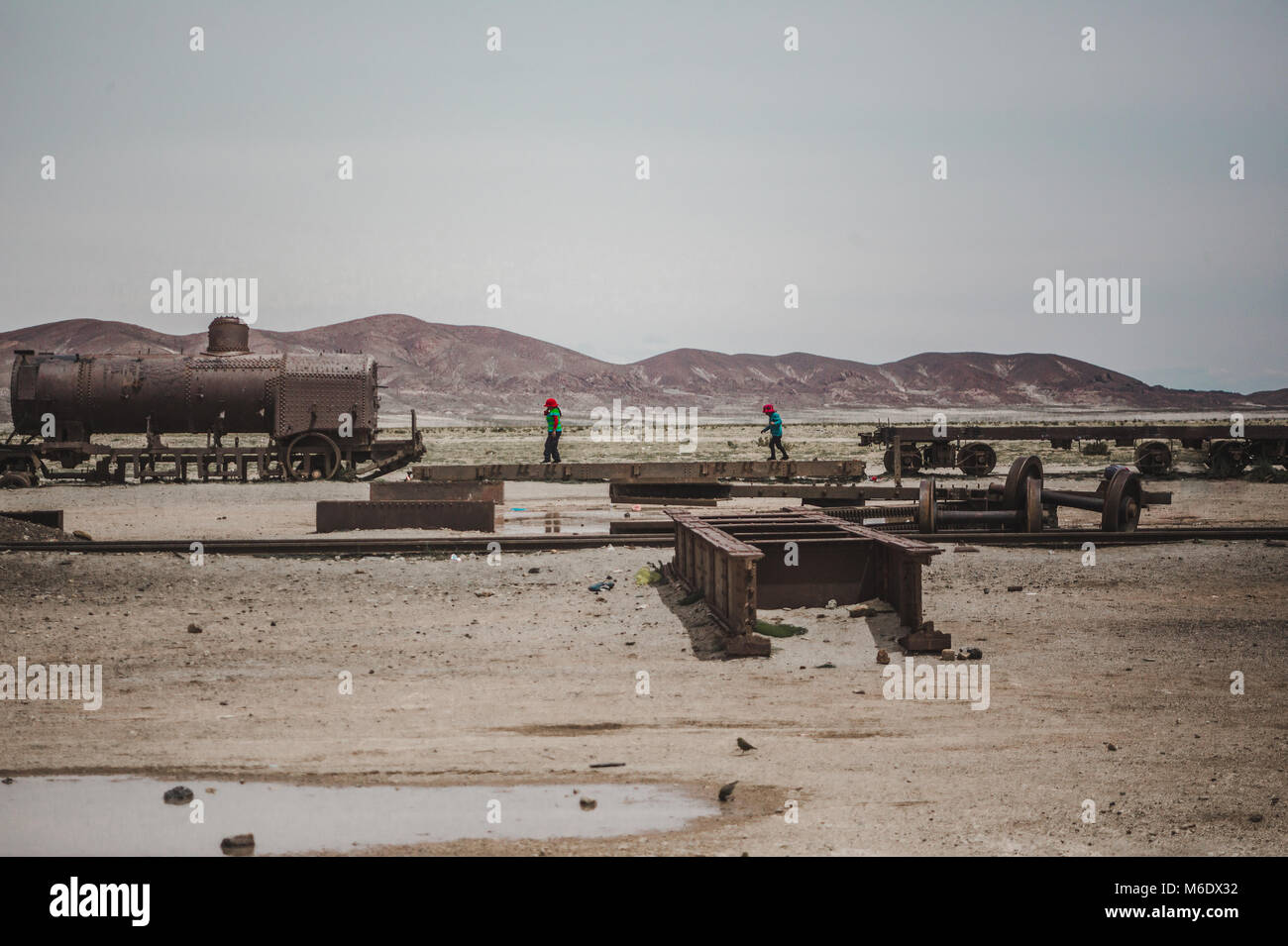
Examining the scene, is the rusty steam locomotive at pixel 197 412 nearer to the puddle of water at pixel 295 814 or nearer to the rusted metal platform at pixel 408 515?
the rusted metal platform at pixel 408 515

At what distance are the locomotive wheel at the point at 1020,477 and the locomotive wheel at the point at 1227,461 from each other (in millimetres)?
15063

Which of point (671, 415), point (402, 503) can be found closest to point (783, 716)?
point (402, 503)

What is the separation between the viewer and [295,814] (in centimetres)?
519

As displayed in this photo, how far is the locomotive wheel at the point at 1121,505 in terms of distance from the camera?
47.4 feet

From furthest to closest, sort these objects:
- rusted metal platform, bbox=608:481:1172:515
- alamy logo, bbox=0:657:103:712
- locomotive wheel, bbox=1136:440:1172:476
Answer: locomotive wheel, bbox=1136:440:1172:476 < rusted metal platform, bbox=608:481:1172:515 < alamy logo, bbox=0:657:103:712

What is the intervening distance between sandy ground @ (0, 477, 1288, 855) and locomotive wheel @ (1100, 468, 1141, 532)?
188cm

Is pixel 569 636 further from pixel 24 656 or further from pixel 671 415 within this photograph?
pixel 671 415

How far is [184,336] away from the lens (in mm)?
191500

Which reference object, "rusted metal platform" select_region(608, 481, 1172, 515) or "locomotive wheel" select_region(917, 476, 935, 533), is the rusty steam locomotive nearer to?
"rusted metal platform" select_region(608, 481, 1172, 515)

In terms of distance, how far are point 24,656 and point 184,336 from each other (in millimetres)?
200269

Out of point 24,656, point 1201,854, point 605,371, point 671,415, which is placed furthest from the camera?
point 605,371

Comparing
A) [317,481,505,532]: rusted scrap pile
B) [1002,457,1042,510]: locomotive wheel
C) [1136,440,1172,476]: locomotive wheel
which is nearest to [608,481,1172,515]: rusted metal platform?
[1002,457,1042,510]: locomotive wheel
